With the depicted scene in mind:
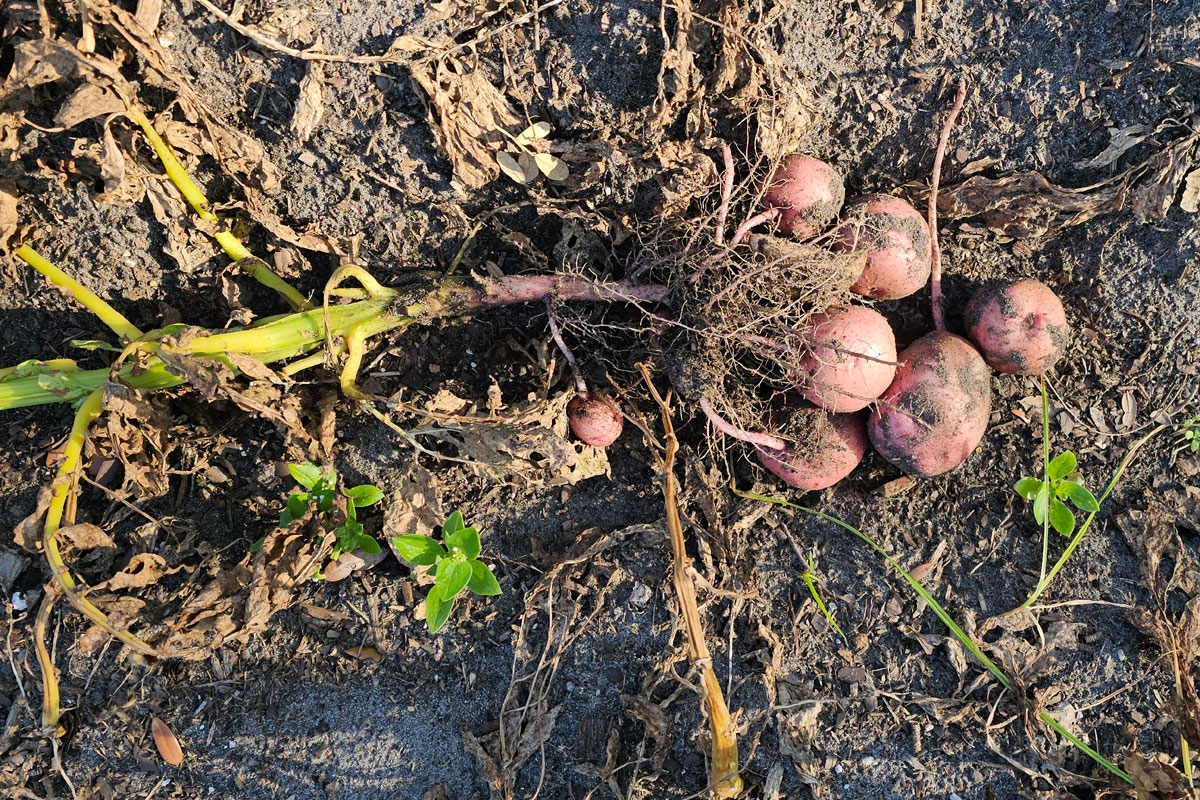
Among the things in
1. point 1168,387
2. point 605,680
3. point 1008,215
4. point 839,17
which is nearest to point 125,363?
point 605,680

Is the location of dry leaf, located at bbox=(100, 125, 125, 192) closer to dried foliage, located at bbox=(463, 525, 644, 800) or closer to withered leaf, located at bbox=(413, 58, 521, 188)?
withered leaf, located at bbox=(413, 58, 521, 188)

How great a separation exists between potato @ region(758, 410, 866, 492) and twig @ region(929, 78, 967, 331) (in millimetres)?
364

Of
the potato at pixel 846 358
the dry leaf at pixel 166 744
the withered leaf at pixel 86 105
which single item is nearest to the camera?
the withered leaf at pixel 86 105

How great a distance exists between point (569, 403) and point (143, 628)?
48.0 inches

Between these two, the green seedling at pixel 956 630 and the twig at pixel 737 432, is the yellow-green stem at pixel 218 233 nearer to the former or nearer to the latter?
the twig at pixel 737 432

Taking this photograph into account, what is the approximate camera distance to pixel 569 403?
1999 millimetres

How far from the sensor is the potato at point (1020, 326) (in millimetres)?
1884

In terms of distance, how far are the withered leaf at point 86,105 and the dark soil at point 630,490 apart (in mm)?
222

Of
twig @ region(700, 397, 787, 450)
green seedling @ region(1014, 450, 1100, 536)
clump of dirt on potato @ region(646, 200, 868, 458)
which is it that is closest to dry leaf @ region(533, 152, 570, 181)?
clump of dirt on potato @ region(646, 200, 868, 458)

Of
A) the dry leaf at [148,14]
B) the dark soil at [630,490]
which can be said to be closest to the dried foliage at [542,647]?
the dark soil at [630,490]

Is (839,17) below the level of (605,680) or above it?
above

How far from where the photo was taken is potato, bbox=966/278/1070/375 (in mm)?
1884

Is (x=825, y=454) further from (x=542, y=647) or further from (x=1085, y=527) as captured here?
(x=542, y=647)

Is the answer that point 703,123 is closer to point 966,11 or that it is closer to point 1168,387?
point 966,11
